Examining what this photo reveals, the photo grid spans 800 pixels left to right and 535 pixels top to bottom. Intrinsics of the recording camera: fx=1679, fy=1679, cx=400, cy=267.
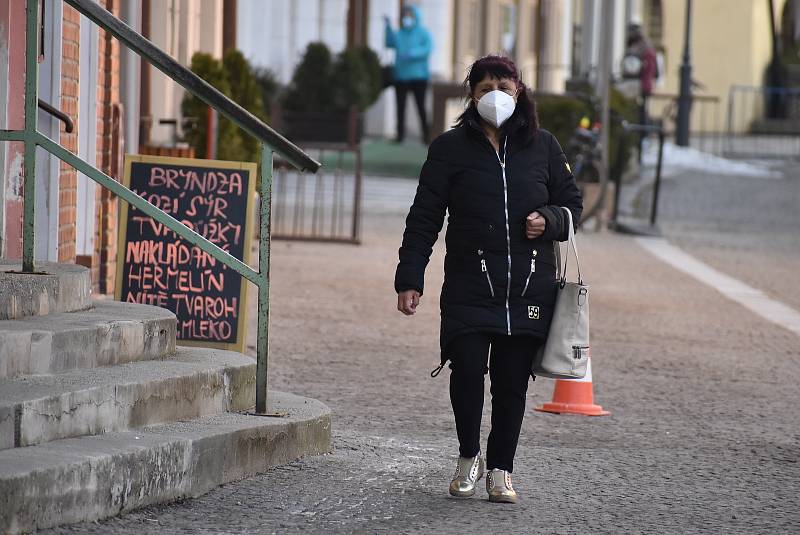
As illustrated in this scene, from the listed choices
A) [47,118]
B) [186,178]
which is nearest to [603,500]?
[186,178]

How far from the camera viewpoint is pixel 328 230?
16219mm

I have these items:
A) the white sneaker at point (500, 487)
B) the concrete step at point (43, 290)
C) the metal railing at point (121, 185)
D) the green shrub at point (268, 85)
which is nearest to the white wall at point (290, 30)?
the green shrub at point (268, 85)

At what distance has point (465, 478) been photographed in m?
5.81

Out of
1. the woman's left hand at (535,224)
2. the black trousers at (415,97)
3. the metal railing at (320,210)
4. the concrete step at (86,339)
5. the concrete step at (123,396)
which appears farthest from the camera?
the black trousers at (415,97)

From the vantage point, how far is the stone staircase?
4.91 metres

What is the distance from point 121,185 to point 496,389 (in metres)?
1.49

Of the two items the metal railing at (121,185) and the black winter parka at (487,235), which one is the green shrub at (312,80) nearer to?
the metal railing at (121,185)

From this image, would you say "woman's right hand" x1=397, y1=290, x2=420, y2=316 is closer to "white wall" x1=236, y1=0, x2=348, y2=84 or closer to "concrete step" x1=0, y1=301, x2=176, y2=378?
"concrete step" x1=0, y1=301, x2=176, y2=378

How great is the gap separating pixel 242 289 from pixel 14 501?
301cm

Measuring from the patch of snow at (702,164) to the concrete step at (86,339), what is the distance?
22198mm

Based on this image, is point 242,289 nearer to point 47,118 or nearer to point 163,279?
point 163,279

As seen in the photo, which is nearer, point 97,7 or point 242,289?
point 97,7

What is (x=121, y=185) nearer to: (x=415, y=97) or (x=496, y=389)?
(x=496, y=389)

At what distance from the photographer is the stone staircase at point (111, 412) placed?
491 cm
